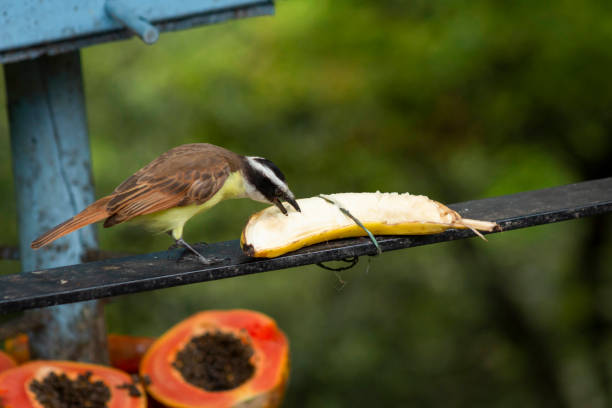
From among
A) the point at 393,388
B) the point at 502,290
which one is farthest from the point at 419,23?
the point at 393,388

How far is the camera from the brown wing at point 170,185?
2.56 metres

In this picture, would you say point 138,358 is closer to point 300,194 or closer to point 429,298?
point 300,194

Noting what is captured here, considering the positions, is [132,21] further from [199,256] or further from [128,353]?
[128,353]

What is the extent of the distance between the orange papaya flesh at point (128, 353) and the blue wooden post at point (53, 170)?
436 mm

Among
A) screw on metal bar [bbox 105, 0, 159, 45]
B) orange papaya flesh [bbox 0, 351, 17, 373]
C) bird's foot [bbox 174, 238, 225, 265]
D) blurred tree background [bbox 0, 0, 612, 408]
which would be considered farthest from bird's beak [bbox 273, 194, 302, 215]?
blurred tree background [bbox 0, 0, 612, 408]

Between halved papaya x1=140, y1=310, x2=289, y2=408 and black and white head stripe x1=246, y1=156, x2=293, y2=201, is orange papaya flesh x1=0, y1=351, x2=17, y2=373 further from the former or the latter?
black and white head stripe x1=246, y1=156, x2=293, y2=201

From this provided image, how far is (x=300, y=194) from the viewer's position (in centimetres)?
557

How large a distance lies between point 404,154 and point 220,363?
214 cm

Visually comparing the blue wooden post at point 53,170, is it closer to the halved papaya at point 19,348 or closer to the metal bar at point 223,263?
the halved papaya at point 19,348

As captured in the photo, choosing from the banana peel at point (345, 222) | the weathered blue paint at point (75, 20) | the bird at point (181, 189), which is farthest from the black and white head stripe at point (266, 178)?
the weathered blue paint at point (75, 20)

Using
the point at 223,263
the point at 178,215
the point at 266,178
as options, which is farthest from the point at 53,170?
the point at 223,263

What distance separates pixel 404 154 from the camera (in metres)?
5.26

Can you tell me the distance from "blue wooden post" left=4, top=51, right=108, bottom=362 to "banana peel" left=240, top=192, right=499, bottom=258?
1400mm

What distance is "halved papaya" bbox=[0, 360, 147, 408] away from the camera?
3.28m
